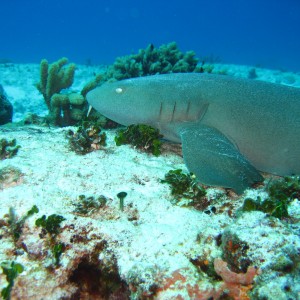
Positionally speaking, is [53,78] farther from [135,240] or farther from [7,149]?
[135,240]

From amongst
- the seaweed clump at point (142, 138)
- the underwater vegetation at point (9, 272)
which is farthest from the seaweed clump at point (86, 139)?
the underwater vegetation at point (9, 272)

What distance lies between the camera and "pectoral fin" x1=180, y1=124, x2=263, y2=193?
9.10 ft

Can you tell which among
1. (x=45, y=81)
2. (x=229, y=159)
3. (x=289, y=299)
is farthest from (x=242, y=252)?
(x=45, y=81)

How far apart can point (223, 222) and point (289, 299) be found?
3.30 ft

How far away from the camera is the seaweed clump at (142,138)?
400 cm

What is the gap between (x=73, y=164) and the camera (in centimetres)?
342

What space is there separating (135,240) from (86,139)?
212cm

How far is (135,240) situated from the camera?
86.2 inches

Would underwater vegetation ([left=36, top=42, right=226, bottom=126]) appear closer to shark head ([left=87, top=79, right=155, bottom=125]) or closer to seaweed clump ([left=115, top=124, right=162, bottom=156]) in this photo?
shark head ([left=87, top=79, right=155, bottom=125])

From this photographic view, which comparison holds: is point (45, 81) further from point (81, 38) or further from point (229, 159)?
point (81, 38)

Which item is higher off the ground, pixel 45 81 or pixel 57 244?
pixel 45 81

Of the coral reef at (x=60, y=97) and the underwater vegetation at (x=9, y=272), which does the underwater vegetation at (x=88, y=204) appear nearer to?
the underwater vegetation at (x=9, y=272)

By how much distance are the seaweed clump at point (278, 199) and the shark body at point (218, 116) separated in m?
0.29

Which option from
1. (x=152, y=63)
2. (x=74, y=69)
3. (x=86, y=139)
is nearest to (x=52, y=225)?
(x=86, y=139)
